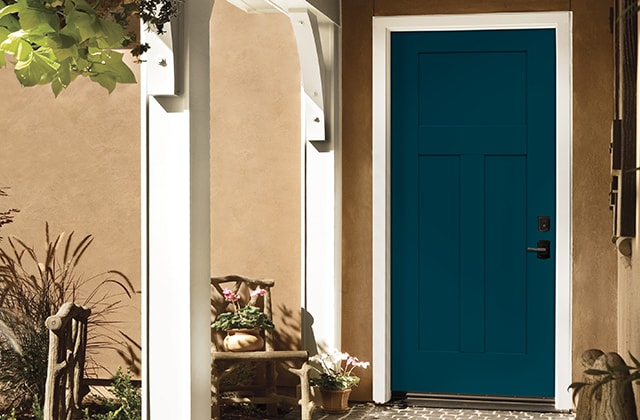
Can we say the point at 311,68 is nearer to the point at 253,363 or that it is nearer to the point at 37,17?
the point at 253,363

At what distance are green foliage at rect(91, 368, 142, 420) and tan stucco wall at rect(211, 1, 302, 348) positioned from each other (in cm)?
90

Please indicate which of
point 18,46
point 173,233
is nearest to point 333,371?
point 173,233

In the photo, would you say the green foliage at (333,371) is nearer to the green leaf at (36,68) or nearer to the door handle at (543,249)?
the door handle at (543,249)

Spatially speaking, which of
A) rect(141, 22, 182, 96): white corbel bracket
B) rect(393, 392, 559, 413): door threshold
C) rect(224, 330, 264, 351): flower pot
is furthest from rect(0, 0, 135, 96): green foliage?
rect(393, 392, 559, 413): door threshold

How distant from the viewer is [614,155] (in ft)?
11.2

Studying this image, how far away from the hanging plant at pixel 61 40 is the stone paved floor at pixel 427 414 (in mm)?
4383

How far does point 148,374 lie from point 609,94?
3.23 m

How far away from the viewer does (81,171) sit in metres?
5.93

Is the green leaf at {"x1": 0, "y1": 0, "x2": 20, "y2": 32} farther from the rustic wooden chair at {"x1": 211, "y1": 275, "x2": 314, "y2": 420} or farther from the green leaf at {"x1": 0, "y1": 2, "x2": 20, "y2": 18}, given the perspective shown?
the rustic wooden chair at {"x1": 211, "y1": 275, "x2": 314, "y2": 420}

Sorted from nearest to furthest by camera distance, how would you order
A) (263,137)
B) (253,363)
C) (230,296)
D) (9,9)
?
(9,9)
(230,296)
(253,363)
(263,137)

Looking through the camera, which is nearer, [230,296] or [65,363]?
[65,363]

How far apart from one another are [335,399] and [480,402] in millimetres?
867

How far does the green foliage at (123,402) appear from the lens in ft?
17.3

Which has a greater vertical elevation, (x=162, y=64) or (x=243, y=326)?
(x=162, y=64)
